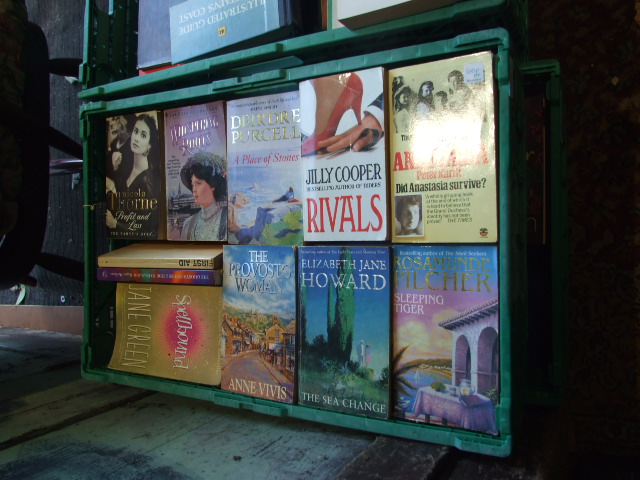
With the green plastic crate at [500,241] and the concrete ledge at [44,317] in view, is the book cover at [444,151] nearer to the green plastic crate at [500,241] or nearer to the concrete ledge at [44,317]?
the green plastic crate at [500,241]

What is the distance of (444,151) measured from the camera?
730mm

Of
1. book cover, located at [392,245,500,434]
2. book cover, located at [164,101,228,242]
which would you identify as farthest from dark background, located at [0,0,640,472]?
book cover, located at [164,101,228,242]

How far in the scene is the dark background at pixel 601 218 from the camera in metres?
1.08

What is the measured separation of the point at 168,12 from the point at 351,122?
2.05ft

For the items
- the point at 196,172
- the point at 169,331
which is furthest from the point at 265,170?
the point at 169,331

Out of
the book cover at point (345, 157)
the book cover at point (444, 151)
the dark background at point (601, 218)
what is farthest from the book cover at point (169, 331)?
the dark background at point (601, 218)

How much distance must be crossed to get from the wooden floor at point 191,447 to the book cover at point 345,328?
0.07 meters

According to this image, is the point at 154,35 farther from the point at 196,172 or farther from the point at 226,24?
the point at 196,172

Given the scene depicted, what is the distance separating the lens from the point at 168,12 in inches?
43.1

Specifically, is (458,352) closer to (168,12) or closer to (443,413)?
(443,413)

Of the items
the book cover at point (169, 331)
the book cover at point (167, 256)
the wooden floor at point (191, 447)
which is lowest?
the wooden floor at point (191, 447)

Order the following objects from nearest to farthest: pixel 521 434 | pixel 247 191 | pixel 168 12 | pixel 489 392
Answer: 1. pixel 489 392
2. pixel 521 434
3. pixel 247 191
4. pixel 168 12

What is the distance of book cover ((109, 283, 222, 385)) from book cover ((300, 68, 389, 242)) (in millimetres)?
310

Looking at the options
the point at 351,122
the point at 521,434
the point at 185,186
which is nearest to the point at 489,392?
the point at 521,434
